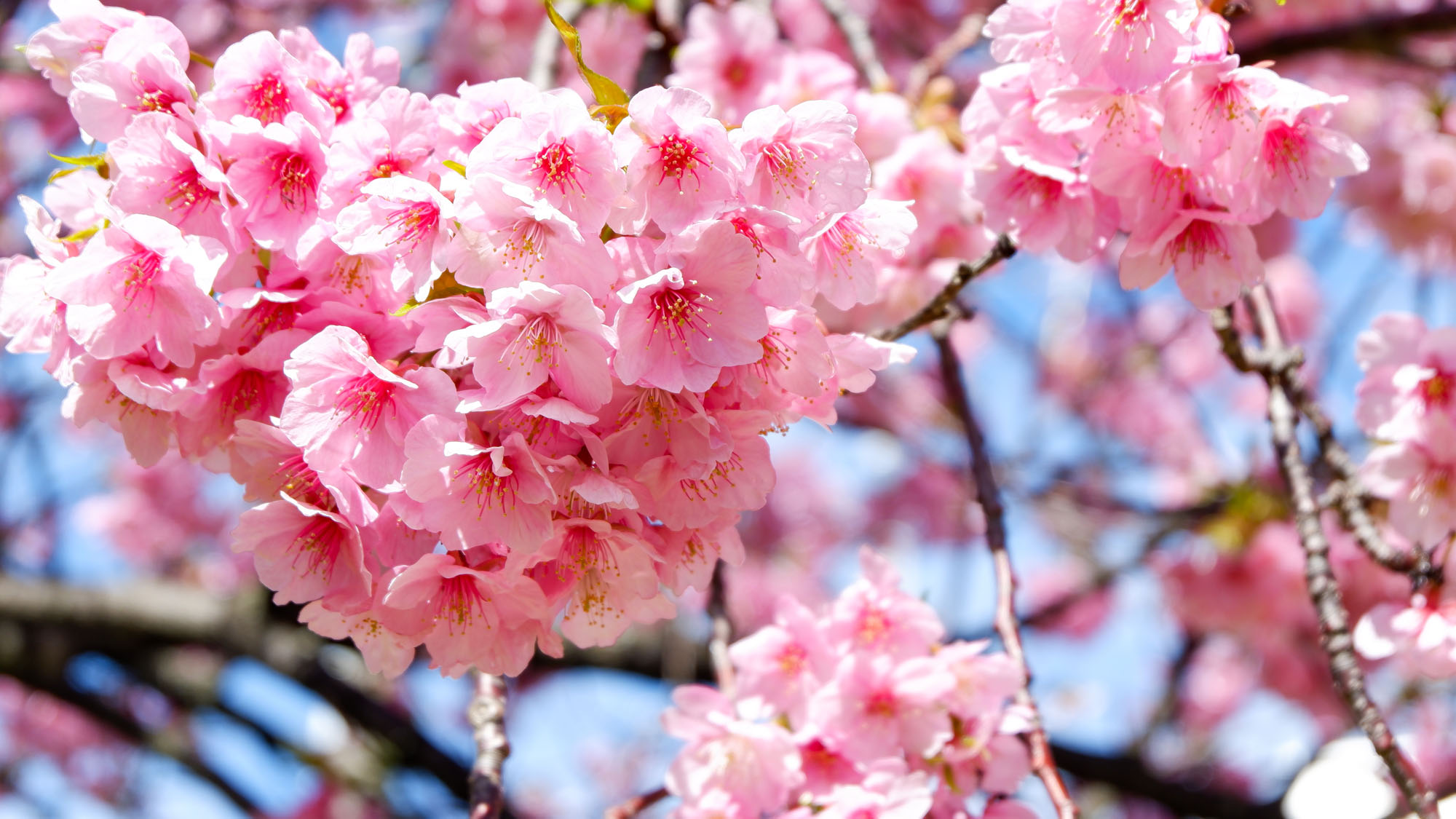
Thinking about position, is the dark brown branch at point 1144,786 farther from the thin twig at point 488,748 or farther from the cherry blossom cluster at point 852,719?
the thin twig at point 488,748

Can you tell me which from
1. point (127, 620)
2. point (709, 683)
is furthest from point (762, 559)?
point (127, 620)

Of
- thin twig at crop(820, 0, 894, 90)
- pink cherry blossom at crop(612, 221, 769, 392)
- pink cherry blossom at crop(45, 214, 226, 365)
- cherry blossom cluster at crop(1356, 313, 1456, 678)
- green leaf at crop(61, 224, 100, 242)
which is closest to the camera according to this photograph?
pink cherry blossom at crop(612, 221, 769, 392)

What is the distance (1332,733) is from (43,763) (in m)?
8.05

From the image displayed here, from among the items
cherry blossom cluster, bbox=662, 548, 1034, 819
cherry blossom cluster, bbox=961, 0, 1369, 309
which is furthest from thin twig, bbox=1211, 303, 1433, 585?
cherry blossom cluster, bbox=662, 548, 1034, 819

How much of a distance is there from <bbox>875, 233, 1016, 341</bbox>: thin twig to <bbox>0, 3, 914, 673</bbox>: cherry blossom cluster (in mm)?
237

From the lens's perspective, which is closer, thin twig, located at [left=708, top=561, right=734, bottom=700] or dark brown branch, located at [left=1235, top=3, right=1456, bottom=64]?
thin twig, located at [left=708, top=561, right=734, bottom=700]

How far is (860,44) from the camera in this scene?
246cm

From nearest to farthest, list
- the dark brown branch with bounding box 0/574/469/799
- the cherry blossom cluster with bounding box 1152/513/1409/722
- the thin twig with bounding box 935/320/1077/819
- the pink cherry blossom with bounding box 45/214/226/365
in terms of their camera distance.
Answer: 1. the pink cherry blossom with bounding box 45/214/226/365
2. the thin twig with bounding box 935/320/1077/819
3. the cherry blossom cluster with bounding box 1152/513/1409/722
4. the dark brown branch with bounding box 0/574/469/799

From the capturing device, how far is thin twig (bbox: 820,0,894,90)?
2299 millimetres

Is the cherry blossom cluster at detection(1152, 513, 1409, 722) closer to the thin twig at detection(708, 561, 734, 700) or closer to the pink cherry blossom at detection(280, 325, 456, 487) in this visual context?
the thin twig at detection(708, 561, 734, 700)

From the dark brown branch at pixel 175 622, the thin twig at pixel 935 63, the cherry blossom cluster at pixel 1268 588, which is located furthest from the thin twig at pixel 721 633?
the dark brown branch at pixel 175 622

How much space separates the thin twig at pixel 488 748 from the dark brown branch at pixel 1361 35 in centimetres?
279

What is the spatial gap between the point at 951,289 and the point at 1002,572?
560 millimetres

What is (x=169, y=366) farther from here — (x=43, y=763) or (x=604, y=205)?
(x=43, y=763)
